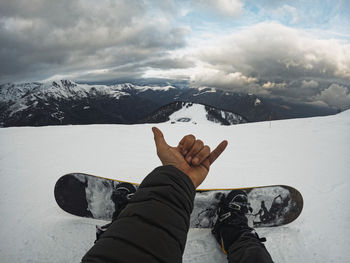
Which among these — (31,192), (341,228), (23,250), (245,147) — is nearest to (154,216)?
(23,250)

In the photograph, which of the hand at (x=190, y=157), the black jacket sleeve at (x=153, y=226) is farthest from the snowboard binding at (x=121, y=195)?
the black jacket sleeve at (x=153, y=226)

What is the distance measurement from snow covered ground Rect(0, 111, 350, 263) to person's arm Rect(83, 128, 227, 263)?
5.22 ft

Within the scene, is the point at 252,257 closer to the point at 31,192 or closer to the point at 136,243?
the point at 136,243

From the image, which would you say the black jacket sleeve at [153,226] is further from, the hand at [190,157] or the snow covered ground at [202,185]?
the snow covered ground at [202,185]

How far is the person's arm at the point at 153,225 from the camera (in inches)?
35.6

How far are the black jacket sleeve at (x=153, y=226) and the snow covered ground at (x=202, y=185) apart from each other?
5.22 feet

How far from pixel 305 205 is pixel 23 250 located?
179 inches

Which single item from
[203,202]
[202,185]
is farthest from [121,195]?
[202,185]

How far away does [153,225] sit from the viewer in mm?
1029

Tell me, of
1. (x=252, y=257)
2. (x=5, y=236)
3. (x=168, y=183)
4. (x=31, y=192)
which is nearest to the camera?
(x=168, y=183)

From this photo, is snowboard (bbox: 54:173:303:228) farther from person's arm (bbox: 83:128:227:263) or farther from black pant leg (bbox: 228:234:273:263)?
person's arm (bbox: 83:128:227:263)

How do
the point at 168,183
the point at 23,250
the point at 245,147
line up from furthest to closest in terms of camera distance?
the point at 245,147 → the point at 23,250 → the point at 168,183

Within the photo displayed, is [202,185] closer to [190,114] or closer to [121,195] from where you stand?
[121,195]

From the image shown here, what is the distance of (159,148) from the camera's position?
201 cm
